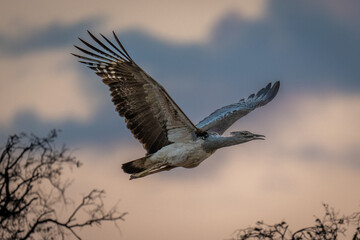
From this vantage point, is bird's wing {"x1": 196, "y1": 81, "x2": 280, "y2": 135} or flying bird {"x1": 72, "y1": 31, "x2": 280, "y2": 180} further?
bird's wing {"x1": 196, "y1": 81, "x2": 280, "y2": 135}

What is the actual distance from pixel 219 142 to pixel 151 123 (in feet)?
3.45

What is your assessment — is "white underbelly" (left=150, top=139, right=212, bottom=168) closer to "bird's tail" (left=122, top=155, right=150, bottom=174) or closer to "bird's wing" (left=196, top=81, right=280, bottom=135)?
"bird's tail" (left=122, top=155, right=150, bottom=174)

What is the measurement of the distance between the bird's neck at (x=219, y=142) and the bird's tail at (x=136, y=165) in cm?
92

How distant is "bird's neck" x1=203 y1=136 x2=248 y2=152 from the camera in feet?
36.3

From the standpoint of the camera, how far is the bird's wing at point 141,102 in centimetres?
1063

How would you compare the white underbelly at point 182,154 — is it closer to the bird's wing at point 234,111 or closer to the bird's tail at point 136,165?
the bird's tail at point 136,165

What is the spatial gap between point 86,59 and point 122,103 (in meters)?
0.90

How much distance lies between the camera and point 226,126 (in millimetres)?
12906

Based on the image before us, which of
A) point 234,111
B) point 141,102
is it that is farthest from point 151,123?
point 234,111

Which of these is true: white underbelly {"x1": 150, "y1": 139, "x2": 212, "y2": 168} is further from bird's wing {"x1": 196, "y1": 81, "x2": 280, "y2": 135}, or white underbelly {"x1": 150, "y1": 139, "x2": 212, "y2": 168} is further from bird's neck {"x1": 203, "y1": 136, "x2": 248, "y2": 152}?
bird's wing {"x1": 196, "y1": 81, "x2": 280, "y2": 135}

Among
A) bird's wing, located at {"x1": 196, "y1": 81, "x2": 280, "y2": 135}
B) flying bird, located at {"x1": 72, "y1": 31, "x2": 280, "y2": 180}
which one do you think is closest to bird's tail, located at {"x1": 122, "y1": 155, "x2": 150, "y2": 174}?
flying bird, located at {"x1": 72, "y1": 31, "x2": 280, "y2": 180}

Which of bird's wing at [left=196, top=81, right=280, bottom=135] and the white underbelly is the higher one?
bird's wing at [left=196, top=81, right=280, bottom=135]

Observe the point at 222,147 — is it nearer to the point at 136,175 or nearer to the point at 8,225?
the point at 136,175

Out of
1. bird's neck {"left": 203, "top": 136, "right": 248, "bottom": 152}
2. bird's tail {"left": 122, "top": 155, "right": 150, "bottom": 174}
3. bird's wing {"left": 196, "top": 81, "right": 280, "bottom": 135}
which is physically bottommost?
bird's tail {"left": 122, "top": 155, "right": 150, "bottom": 174}
